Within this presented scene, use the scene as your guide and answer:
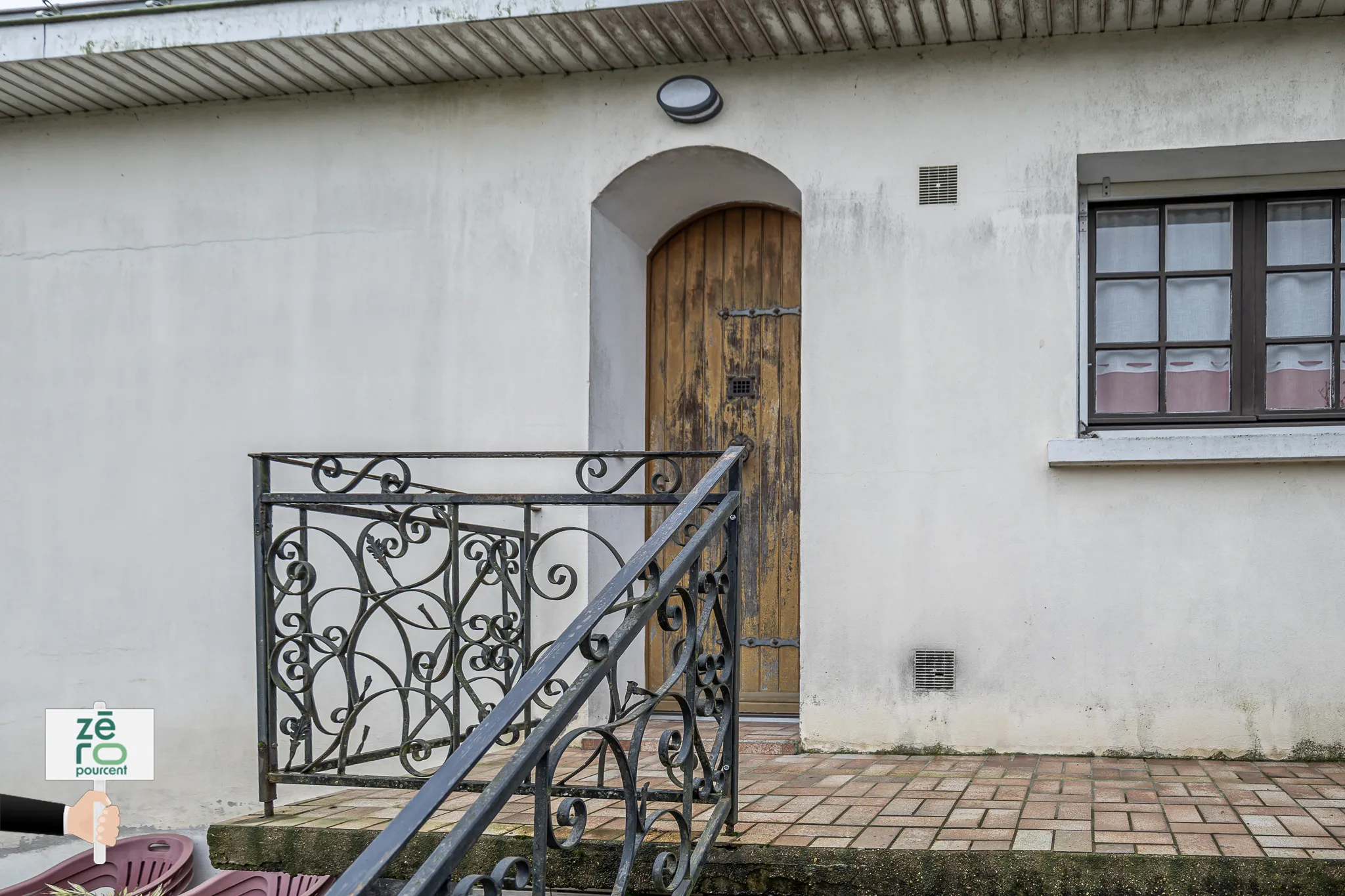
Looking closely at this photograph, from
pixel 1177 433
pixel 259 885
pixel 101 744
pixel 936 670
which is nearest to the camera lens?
pixel 259 885

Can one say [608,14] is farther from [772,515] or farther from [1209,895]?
[1209,895]

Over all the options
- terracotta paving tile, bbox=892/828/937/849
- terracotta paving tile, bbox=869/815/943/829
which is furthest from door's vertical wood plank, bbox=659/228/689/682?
terracotta paving tile, bbox=892/828/937/849

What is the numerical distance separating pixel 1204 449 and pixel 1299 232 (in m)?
1.18

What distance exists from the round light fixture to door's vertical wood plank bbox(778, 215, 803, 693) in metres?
0.75

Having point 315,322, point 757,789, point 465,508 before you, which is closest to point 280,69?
point 315,322

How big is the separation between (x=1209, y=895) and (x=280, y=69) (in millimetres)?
5037

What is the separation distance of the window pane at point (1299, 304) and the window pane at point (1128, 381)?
518 mm

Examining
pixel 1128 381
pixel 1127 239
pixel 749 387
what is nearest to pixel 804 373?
pixel 749 387

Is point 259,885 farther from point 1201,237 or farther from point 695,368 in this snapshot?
point 1201,237

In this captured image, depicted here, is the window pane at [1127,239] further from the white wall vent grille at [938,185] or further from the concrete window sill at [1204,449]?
the concrete window sill at [1204,449]

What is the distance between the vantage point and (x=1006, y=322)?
17.4 ft

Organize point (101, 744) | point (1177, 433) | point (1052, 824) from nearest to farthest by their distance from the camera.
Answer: point (1052, 824)
point (1177, 433)
point (101, 744)

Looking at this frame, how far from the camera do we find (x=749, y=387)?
6.11 metres

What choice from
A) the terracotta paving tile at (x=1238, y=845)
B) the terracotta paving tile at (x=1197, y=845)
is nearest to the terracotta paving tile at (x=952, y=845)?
the terracotta paving tile at (x=1197, y=845)
